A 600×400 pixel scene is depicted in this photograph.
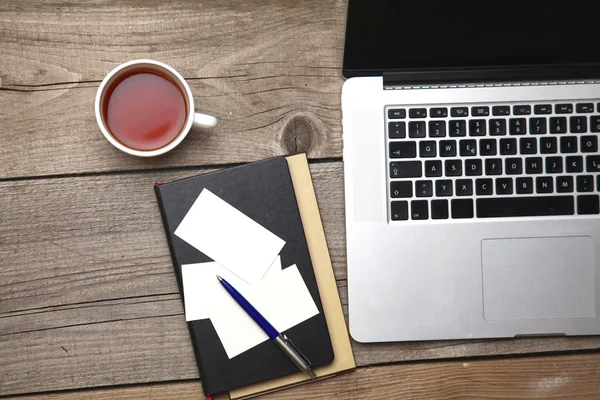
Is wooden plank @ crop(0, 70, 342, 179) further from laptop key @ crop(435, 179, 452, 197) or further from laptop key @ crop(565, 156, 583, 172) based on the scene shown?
laptop key @ crop(565, 156, 583, 172)

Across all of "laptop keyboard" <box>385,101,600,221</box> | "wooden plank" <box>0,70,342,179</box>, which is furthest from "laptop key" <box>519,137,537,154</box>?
"wooden plank" <box>0,70,342,179</box>

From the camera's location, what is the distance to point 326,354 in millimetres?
698

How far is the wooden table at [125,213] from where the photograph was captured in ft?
2.32

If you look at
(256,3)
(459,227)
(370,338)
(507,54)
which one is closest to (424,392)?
(370,338)

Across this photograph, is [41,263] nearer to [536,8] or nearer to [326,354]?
[326,354]

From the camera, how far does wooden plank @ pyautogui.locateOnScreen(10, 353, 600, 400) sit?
2.32 ft

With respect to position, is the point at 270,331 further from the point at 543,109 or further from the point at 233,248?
the point at 543,109

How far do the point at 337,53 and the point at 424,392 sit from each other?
446 millimetres

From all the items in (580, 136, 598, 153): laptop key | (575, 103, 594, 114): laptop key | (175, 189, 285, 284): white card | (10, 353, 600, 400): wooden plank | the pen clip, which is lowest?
(10, 353, 600, 400): wooden plank

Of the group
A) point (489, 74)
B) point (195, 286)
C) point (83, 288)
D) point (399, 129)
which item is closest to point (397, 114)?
point (399, 129)

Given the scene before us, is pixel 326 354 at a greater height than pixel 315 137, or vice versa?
pixel 315 137

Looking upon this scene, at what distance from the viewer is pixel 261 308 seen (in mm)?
696

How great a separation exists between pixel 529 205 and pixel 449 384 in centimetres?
25

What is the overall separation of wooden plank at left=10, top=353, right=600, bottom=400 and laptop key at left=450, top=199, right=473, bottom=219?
193 millimetres
